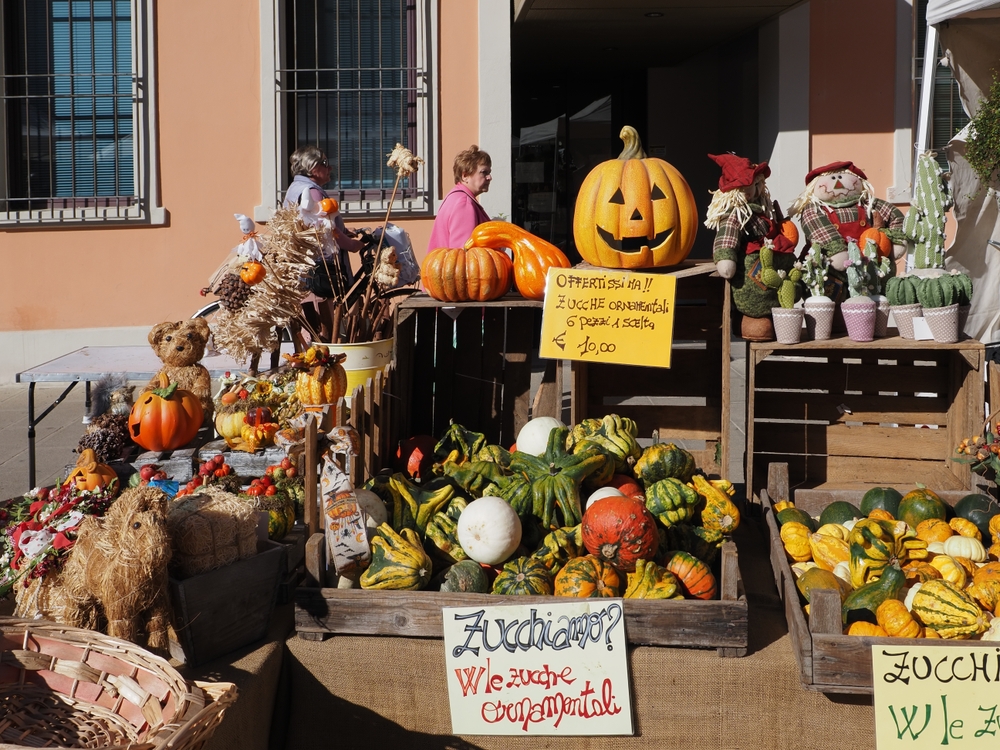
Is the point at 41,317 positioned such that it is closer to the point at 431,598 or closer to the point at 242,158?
the point at 242,158

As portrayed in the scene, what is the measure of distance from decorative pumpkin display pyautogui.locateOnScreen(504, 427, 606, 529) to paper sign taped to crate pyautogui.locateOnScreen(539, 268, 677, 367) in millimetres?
397

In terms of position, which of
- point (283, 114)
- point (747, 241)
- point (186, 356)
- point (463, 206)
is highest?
point (283, 114)

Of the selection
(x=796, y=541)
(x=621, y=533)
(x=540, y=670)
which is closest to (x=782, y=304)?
(x=796, y=541)

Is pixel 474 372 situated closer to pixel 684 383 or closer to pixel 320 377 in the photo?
pixel 320 377

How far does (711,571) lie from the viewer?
2.43m

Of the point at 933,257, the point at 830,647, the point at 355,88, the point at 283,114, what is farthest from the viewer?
the point at 355,88

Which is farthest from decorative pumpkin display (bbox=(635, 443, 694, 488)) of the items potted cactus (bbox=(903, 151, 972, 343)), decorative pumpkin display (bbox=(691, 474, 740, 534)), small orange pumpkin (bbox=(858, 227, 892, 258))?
small orange pumpkin (bbox=(858, 227, 892, 258))

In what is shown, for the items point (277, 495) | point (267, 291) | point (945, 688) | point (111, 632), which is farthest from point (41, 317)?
point (945, 688)

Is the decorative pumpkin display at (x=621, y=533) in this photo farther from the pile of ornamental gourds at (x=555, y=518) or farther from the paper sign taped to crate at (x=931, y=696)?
the paper sign taped to crate at (x=931, y=696)

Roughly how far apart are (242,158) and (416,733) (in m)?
6.83

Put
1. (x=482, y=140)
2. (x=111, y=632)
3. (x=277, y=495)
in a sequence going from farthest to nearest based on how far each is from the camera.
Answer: (x=482, y=140) < (x=277, y=495) < (x=111, y=632)

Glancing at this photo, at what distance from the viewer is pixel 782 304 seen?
3107 mm

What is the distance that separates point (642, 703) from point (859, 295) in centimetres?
167

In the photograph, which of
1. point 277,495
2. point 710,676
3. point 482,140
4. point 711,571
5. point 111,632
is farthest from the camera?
point 482,140
